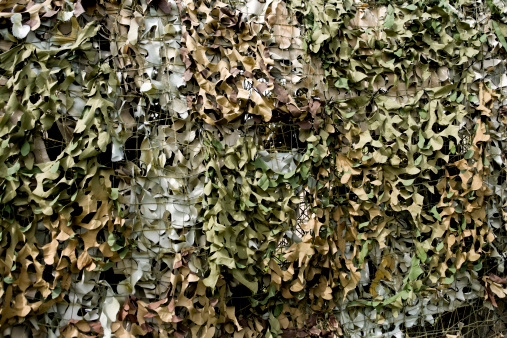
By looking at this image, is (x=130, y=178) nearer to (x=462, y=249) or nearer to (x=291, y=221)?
(x=291, y=221)

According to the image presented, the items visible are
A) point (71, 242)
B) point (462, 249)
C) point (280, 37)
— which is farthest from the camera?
point (462, 249)

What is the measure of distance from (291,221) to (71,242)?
2.73 feet

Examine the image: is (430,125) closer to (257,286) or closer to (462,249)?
(462,249)

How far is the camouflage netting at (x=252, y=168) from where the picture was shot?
1.44 meters

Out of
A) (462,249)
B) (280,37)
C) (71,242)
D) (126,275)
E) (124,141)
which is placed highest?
(280,37)

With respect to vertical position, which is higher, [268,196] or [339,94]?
[339,94]

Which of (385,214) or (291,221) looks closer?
(291,221)

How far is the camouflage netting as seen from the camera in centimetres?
144

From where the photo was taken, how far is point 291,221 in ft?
5.44

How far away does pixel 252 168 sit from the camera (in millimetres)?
1619

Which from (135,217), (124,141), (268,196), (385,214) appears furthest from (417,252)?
(124,141)

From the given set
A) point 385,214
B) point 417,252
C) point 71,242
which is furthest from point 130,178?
point 417,252

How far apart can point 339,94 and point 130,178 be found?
0.94 m

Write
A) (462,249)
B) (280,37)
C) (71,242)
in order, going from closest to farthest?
(71,242)
(280,37)
(462,249)
